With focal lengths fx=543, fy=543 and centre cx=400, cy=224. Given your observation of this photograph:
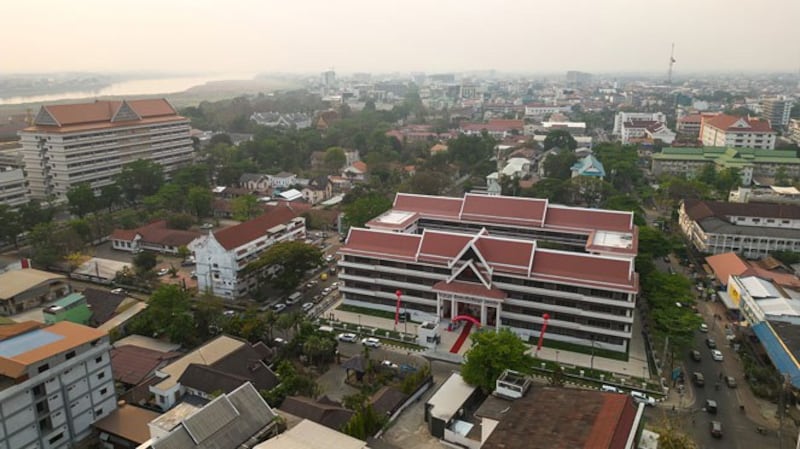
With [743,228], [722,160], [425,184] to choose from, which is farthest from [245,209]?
[722,160]

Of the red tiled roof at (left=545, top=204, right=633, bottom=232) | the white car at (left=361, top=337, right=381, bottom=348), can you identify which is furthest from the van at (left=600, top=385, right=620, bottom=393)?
the red tiled roof at (left=545, top=204, right=633, bottom=232)

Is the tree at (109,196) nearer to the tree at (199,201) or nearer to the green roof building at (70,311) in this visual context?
the tree at (199,201)

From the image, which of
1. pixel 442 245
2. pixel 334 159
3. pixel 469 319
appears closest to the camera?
pixel 469 319

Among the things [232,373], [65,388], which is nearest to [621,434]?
[232,373]

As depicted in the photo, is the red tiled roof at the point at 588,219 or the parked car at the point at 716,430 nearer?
the parked car at the point at 716,430

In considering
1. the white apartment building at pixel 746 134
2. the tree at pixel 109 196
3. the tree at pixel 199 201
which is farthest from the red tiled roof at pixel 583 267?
the white apartment building at pixel 746 134

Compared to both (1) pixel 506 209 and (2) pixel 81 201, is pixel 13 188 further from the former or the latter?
(1) pixel 506 209
